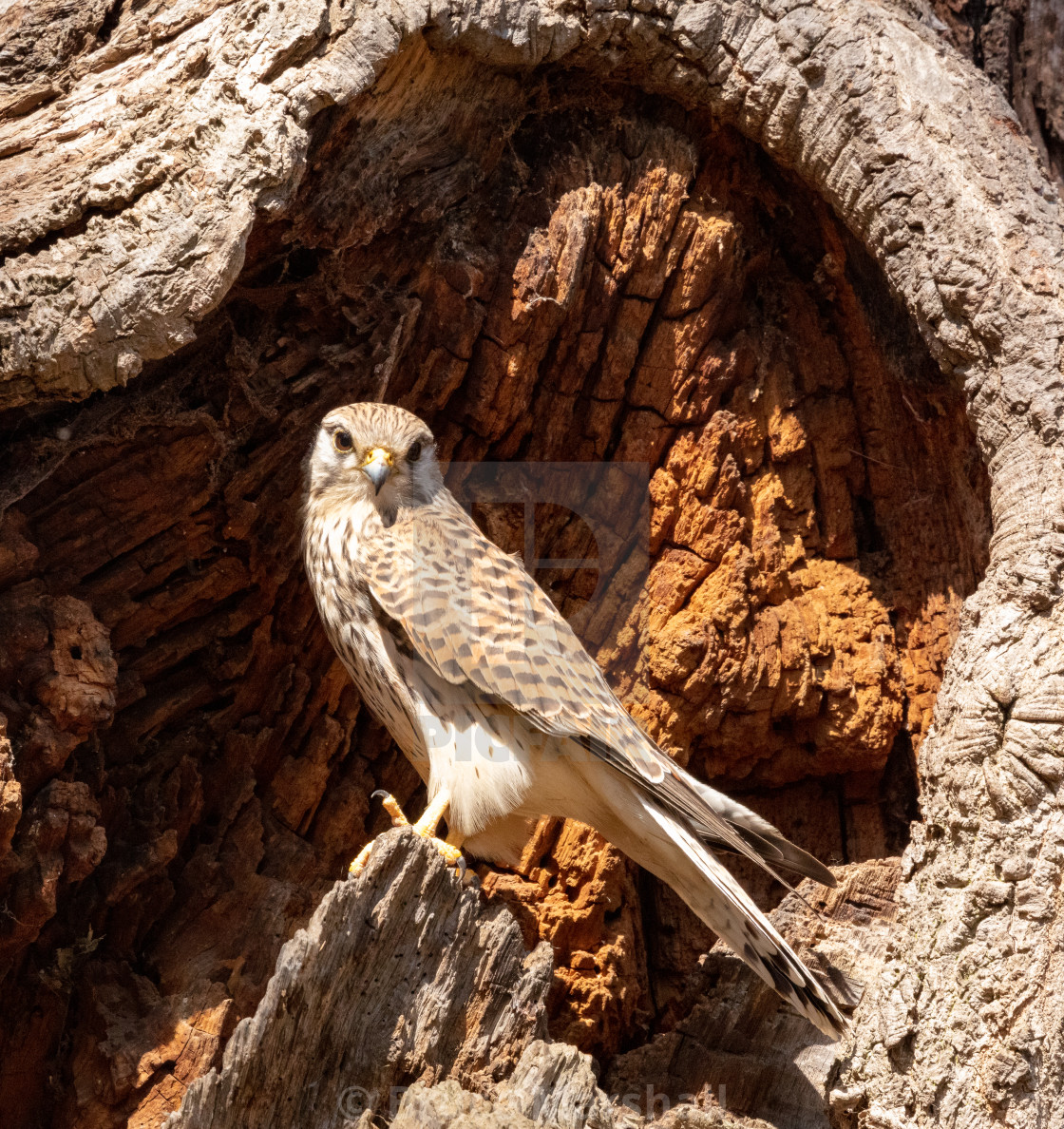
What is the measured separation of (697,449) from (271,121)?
5.62 feet

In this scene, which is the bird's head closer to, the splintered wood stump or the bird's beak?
the bird's beak

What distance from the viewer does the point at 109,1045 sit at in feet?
9.58

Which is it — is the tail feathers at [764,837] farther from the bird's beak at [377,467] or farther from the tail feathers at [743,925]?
the bird's beak at [377,467]

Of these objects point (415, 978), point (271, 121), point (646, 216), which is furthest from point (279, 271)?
point (415, 978)

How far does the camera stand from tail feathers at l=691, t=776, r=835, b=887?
3.11 m

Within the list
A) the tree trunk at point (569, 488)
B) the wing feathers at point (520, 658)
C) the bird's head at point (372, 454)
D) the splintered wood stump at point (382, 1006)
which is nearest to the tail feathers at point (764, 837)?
the wing feathers at point (520, 658)

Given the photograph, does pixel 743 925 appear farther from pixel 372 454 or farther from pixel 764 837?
pixel 372 454

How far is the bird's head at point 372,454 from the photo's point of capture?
3.18 m

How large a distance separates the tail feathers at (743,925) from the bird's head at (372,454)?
3.77 feet

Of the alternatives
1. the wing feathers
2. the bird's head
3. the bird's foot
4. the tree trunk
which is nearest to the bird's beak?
the bird's head

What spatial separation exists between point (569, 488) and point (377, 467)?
0.95 m

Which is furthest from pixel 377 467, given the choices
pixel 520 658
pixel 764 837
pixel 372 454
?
pixel 764 837

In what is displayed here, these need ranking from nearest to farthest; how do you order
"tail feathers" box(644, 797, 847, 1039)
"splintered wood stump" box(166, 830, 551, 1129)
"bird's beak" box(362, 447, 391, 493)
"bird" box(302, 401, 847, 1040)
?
"splintered wood stump" box(166, 830, 551, 1129)
"tail feathers" box(644, 797, 847, 1039)
"bird" box(302, 401, 847, 1040)
"bird's beak" box(362, 447, 391, 493)

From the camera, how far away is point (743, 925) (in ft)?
9.41
